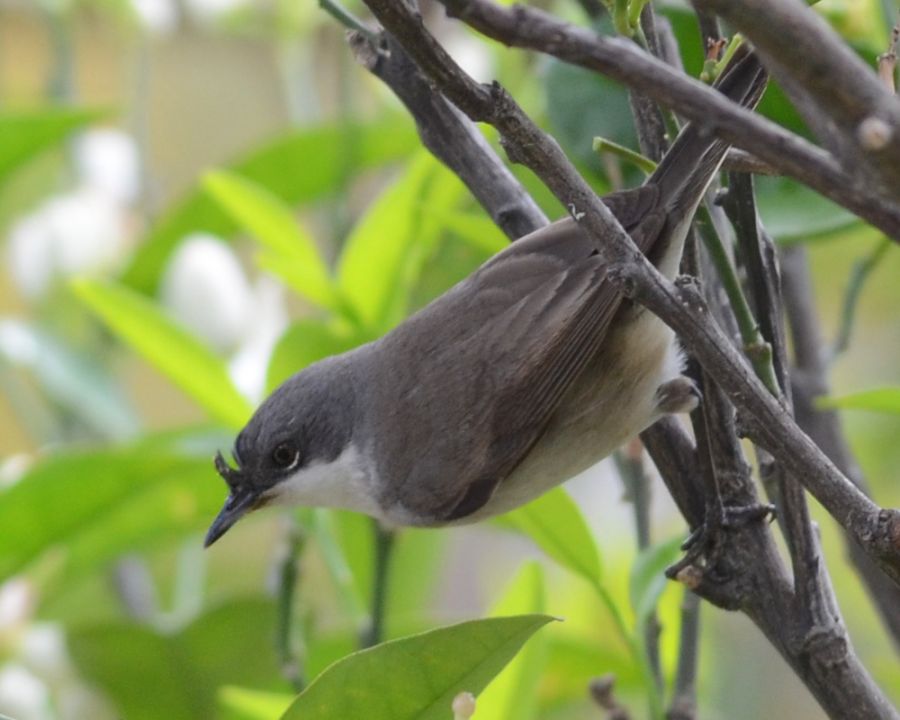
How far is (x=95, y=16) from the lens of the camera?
13.4ft

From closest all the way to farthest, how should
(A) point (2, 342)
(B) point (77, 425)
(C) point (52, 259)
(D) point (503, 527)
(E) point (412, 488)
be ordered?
(E) point (412, 488) → (D) point (503, 527) → (A) point (2, 342) → (C) point (52, 259) → (B) point (77, 425)

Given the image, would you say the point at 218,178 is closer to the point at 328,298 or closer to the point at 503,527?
the point at 328,298

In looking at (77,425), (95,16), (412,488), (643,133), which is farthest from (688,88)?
(95,16)

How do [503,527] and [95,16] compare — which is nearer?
[503,527]

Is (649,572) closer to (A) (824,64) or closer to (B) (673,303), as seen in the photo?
(B) (673,303)

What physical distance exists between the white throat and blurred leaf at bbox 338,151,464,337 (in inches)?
7.4

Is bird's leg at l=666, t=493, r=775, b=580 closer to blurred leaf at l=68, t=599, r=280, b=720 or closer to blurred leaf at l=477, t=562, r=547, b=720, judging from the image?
blurred leaf at l=477, t=562, r=547, b=720

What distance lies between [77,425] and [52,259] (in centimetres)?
34

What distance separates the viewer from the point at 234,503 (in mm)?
1677

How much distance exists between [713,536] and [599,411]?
1.54ft

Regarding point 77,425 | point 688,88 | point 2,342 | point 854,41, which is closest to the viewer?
point 688,88

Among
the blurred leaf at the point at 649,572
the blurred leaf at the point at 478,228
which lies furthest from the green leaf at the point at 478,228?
the blurred leaf at the point at 649,572

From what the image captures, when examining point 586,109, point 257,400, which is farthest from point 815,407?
point 257,400

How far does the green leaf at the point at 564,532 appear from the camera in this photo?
1.38 metres
